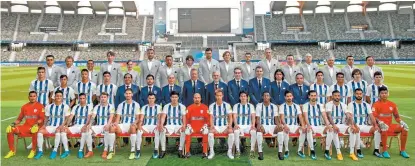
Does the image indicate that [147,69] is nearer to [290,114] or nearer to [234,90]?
[234,90]

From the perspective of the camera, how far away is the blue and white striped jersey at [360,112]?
6.93 metres

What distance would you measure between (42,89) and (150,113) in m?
2.51

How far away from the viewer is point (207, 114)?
6852 mm

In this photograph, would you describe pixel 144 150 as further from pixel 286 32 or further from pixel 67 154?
pixel 286 32

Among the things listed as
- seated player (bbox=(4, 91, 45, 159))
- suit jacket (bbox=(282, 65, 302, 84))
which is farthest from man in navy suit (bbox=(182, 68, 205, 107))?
seated player (bbox=(4, 91, 45, 159))

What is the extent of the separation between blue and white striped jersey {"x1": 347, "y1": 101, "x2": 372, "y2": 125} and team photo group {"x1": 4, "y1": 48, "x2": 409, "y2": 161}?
2 cm

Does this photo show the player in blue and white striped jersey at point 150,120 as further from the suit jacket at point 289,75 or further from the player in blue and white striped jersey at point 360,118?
the player in blue and white striped jersey at point 360,118

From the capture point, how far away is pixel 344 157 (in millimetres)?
6590

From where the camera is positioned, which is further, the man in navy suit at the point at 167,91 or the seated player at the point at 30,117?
the man in navy suit at the point at 167,91

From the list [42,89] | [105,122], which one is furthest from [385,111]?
[42,89]

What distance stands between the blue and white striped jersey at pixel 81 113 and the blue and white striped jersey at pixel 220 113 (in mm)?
2458

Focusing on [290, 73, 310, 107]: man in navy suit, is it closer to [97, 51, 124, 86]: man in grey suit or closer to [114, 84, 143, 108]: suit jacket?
[114, 84, 143, 108]: suit jacket

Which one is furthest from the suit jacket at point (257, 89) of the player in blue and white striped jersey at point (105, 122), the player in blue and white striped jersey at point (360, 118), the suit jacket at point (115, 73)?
the suit jacket at point (115, 73)

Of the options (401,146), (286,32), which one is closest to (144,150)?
(401,146)
